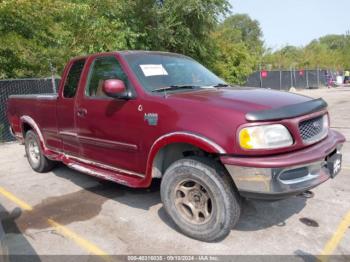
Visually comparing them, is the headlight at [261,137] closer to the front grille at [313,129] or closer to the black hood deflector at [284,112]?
the black hood deflector at [284,112]

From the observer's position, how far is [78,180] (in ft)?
20.6

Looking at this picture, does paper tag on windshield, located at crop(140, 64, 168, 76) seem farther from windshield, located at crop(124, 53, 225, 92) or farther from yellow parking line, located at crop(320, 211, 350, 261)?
yellow parking line, located at crop(320, 211, 350, 261)

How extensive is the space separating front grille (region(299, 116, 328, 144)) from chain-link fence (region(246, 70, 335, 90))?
72.5 ft

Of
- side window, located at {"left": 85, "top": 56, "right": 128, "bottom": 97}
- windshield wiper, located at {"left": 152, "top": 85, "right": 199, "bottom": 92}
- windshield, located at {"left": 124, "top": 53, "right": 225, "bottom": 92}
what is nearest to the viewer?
windshield wiper, located at {"left": 152, "top": 85, "right": 199, "bottom": 92}

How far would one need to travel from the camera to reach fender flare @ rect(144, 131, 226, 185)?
143 inches

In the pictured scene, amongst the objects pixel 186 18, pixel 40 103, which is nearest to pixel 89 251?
pixel 40 103

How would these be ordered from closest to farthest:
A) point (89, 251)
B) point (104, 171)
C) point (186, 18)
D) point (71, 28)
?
point (89, 251), point (104, 171), point (71, 28), point (186, 18)

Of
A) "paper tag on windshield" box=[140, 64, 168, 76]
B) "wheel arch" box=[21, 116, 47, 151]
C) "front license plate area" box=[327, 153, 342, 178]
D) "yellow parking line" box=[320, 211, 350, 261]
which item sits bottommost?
"yellow parking line" box=[320, 211, 350, 261]

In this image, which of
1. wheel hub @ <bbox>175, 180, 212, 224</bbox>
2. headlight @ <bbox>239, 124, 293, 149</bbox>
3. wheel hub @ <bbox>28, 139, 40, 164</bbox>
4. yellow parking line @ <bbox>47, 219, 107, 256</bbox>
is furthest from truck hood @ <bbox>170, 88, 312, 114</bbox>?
wheel hub @ <bbox>28, 139, 40, 164</bbox>

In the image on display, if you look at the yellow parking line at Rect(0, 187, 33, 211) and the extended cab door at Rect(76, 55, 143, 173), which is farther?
the yellow parking line at Rect(0, 187, 33, 211)

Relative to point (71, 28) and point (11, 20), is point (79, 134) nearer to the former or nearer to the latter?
point (11, 20)

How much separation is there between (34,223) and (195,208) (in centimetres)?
195

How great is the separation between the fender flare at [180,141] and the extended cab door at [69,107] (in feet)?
5.23

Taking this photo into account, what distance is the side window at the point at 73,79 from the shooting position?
553cm
